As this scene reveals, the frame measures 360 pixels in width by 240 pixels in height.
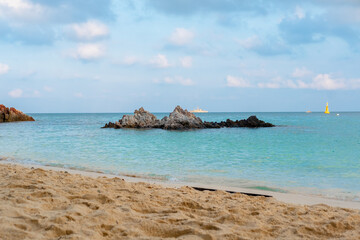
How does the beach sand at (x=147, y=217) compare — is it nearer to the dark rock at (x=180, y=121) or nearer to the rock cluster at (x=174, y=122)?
the dark rock at (x=180, y=121)

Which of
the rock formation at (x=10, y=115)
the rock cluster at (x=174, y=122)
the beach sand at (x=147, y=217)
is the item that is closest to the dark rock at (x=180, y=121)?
the rock cluster at (x=174, y=122)

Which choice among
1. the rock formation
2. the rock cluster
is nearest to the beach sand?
the rock cluster

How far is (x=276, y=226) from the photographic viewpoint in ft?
14.1

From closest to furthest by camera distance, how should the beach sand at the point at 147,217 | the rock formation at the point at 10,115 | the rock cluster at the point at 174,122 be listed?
the beach sand at the point at 147,217 < the rock cluster at the point at 174,122 < the rock formation at the point at 10,115

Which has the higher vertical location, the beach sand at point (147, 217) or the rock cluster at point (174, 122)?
the rock cluster at point (174, 122)

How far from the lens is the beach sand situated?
3.80m

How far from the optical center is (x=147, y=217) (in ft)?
14.8

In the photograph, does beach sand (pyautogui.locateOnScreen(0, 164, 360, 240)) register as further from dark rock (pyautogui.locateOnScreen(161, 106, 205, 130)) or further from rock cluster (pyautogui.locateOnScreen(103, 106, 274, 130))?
rock cluster (pyautogui.locateOnScreen(103, 106, 274, 130))

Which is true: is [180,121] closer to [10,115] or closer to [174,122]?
[174,122]

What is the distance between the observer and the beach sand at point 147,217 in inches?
149

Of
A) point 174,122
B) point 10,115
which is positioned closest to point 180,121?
point 174,122

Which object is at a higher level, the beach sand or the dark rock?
the dark rock

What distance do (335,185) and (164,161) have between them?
738cm

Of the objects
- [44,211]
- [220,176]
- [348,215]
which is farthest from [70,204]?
[220,176]
